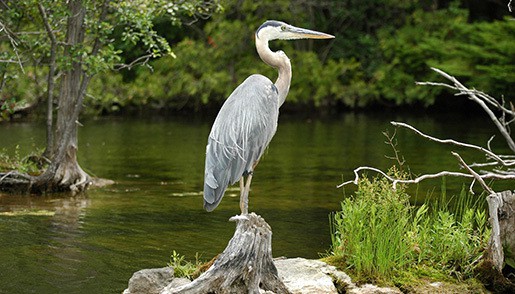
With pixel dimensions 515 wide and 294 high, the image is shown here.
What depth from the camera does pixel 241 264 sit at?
6660mm

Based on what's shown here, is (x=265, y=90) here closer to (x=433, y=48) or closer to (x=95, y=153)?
(x=95, y=153)

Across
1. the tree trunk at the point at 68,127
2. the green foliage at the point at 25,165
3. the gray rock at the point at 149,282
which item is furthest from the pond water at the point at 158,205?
the gray rock at the point at 149,282

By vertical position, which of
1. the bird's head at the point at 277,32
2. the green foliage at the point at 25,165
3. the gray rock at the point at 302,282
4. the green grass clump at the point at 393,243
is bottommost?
the green foliage at the point at 25,165

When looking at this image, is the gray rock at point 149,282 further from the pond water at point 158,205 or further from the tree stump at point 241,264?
the pond water at point 158,205

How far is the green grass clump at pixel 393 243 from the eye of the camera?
7277 millimetres

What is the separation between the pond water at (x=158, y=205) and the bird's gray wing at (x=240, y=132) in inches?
73.4

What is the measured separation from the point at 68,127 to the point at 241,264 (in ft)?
25.2

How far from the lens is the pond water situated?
9.34 metres

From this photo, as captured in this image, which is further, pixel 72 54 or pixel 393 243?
pixel 72 54

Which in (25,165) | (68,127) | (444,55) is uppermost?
(444,55)

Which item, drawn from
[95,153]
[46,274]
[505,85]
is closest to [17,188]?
[46,274]

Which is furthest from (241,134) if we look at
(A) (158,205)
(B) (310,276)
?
(A) (158,205)

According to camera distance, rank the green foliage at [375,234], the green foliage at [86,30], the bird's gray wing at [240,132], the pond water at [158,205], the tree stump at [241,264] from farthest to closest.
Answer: the green foliage at [86,30] < the pond water at [158,205] < the green foliage at [375,234] < the bird's gray wing at [240,132] < the tree stump at [241,264]

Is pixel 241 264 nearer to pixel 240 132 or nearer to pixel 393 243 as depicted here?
pixel 240 132
